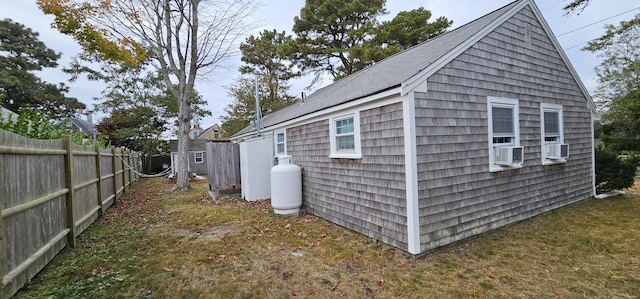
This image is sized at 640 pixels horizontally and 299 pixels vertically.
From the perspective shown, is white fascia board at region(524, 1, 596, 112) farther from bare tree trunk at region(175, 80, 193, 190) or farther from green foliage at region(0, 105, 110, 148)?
bare tree trunk at region(175, 80, 193, 190)

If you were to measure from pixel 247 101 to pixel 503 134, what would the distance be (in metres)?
19.8

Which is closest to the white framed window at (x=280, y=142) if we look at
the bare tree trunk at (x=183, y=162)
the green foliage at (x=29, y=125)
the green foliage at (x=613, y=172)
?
the green foliage at (x=29, y=125)

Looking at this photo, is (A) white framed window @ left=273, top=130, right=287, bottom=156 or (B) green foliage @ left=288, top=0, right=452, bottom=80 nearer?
(A) white framed window @ left=273, top=130, right=287, bottom=156

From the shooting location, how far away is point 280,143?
8586 millimetres

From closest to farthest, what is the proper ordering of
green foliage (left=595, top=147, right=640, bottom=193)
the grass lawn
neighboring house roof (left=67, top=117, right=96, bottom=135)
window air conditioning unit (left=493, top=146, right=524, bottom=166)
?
the grass lawn < window air conditioning unit (left=493, top=146, right=524, bottom=166) < green foliage (left=595, top=147, right=640, bottom=193) < neighboring house roof (left=67, top=117, right=96, bottom=135)

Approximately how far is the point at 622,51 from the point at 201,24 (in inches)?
991

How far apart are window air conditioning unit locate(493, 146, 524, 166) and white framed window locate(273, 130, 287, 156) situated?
5302 millimetres

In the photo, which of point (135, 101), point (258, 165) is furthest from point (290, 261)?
point (135, 101)

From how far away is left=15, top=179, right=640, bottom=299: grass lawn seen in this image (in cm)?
313

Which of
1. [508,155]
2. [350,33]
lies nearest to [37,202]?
[508,155]

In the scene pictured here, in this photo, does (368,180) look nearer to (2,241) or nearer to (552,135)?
(2,241)

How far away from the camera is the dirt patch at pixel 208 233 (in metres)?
5.11

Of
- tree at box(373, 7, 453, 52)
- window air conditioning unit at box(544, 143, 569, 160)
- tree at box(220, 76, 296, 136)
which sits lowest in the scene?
window air conditioning unit at box(544, 143, 569, 160)

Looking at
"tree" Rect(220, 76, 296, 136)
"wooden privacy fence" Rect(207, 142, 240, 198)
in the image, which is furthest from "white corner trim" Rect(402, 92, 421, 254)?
"tree" Rect(220, 76, 296, 136)
